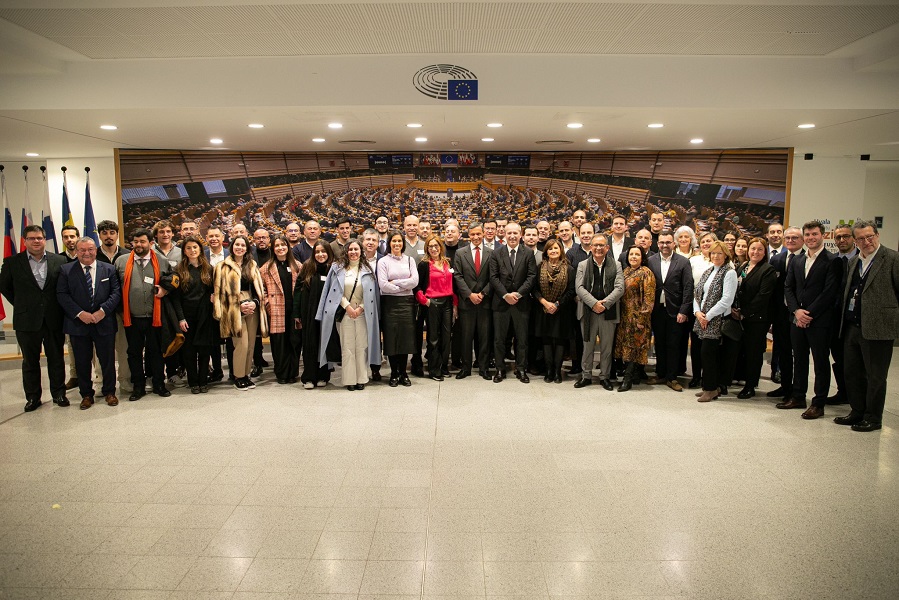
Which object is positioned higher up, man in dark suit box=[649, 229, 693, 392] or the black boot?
man in dark suit box=[649, 229, 693, 392]

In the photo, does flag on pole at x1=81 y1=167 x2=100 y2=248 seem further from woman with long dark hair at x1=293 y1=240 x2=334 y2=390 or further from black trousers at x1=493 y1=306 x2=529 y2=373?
black trousers at x1=493 y1=306 x2=529 y2=373

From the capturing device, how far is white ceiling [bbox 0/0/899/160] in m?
4.67

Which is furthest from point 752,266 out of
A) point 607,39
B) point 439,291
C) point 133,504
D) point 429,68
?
point 133,504

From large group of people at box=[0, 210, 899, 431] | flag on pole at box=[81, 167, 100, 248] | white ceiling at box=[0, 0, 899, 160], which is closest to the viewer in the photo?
white ceiling at box=[0, 0, 899, 160]

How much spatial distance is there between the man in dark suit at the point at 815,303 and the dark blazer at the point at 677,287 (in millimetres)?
891

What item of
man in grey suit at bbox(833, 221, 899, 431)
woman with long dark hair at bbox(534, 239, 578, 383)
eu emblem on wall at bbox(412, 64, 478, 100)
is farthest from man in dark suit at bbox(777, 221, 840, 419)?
eu emblem on wall at bbox(412, 64, 478, 100)

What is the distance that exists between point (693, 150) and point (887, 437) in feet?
19.1

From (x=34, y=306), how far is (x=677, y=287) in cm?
635

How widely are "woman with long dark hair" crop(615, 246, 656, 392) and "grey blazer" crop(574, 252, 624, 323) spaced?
9 cm

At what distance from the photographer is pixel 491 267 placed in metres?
5.99

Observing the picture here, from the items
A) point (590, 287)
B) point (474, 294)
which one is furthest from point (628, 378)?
point (474, 294)

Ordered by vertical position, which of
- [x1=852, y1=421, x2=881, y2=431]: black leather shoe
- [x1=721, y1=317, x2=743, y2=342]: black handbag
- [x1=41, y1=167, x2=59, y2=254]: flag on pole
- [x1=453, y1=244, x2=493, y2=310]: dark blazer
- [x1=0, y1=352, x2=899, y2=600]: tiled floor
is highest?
[x1=41, y1=167, x2=59, y2=254]: flag on pole

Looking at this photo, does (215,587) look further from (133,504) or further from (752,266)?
(752,266)

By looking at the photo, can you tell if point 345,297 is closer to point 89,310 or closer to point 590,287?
point 89,310
